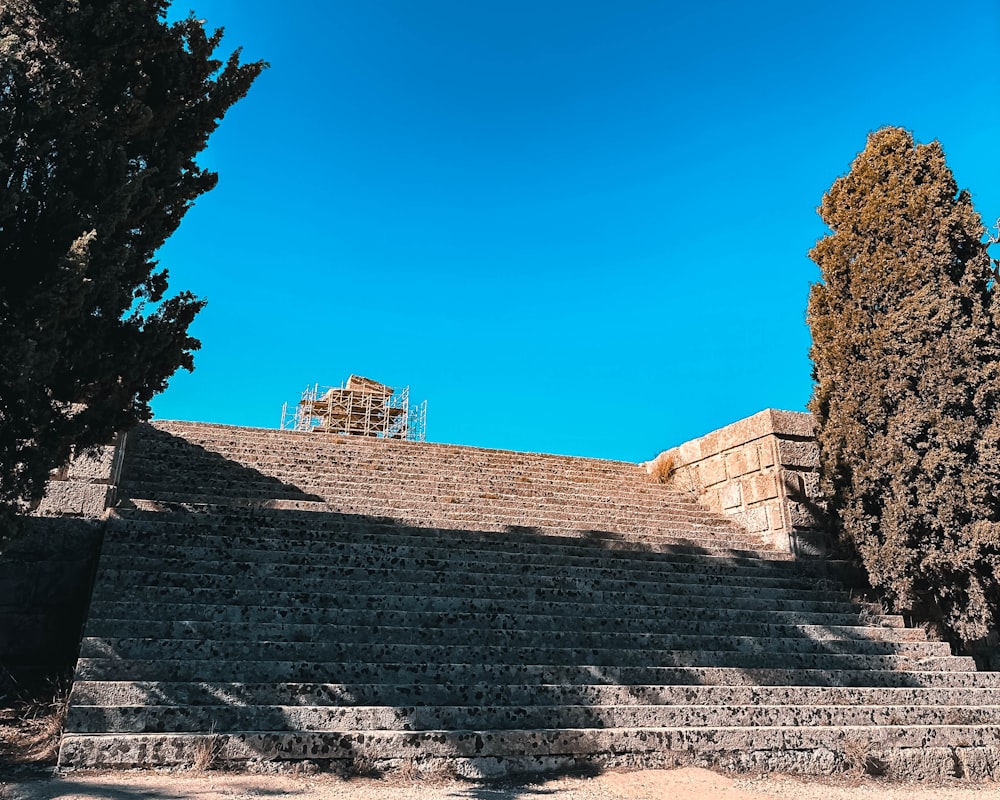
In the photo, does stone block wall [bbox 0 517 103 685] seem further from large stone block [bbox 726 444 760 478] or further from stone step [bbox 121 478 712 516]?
large stone block [bbox 726 444 760 478]

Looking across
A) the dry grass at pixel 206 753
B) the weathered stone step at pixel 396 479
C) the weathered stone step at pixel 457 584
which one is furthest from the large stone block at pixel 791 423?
the dry grass at pixel 206 753

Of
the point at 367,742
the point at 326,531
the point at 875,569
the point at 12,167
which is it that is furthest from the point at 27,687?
the point at 875,569

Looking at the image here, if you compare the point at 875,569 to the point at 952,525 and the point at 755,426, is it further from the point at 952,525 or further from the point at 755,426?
the point at 755,426

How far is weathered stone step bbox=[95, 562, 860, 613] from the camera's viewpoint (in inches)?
207

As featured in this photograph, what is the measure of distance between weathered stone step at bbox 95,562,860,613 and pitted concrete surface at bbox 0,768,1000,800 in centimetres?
198

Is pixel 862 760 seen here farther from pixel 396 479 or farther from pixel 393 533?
pixel 396 479

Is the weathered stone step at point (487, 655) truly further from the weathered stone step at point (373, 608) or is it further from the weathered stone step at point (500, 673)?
the weathered stone step at point (373, 608)

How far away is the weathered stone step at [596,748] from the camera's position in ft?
11.3

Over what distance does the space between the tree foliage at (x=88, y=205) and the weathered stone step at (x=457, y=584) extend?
125cm

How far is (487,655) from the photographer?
4.91 metres

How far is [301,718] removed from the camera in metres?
3.82

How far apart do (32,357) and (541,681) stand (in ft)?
12.2

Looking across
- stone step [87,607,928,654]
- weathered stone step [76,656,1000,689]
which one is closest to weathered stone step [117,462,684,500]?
stone step [87,607,928,654]

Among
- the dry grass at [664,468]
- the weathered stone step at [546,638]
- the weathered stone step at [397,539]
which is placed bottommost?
the weathered stone step at [546,638]
